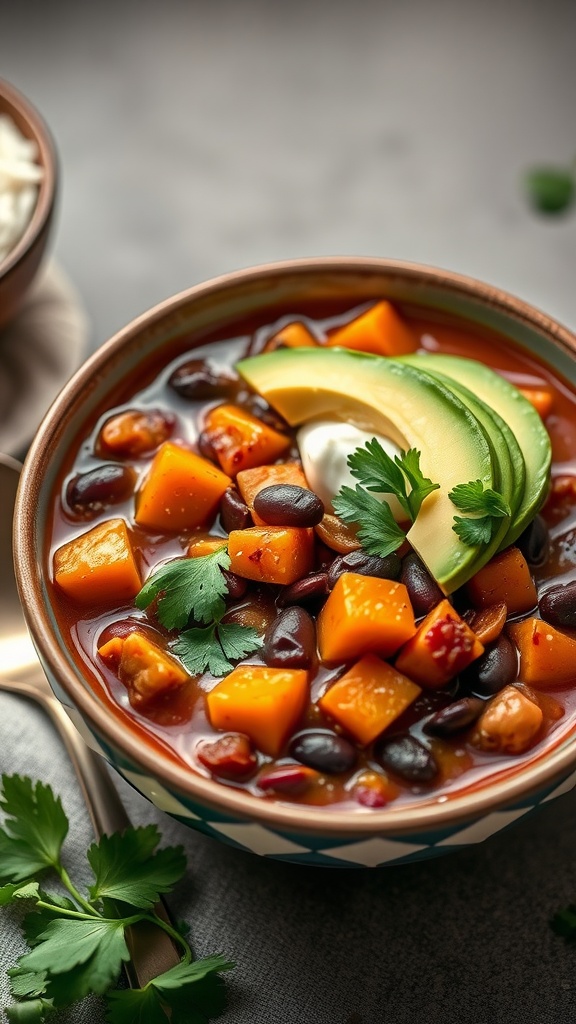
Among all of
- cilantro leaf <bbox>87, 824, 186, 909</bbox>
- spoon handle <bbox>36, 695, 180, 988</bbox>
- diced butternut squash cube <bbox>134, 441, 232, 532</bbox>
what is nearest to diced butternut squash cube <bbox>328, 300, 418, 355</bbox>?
diced butternut squash cube <bbox>134, 441, 232, 532</bbox>

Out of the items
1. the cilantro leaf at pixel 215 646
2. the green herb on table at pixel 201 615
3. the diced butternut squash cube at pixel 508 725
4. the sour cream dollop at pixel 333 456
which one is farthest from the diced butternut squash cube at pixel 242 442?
the diced butternut squash cube at pixel 508 725

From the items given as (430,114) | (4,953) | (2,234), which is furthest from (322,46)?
(4,953)

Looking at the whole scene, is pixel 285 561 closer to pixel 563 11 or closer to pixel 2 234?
pixel 2 234

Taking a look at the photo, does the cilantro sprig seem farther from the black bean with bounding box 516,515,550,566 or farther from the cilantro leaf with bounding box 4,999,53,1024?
the cilantro leaf with bounding box 4,999,53,1024

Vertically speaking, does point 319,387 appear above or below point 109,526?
above

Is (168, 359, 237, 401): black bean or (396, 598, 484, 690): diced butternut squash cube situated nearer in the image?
(396, 598, 484, 690): diced butternut squash cube

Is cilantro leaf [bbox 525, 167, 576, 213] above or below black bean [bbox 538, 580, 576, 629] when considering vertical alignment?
above
